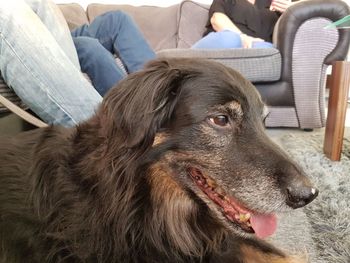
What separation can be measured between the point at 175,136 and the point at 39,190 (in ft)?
1.29

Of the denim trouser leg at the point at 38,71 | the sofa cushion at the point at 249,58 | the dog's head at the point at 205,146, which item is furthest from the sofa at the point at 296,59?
the dog's head at the point at 205,146

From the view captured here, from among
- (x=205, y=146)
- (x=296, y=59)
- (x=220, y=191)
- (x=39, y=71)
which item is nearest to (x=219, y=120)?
(x=205, y=146)

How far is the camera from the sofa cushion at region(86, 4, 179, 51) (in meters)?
4.35

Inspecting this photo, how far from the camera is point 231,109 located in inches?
39.3

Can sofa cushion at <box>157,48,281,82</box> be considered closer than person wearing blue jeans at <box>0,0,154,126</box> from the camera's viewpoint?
No

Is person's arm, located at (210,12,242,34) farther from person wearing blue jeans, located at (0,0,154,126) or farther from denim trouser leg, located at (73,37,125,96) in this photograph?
person wearing blue jeans, located at (0,0,154,126)

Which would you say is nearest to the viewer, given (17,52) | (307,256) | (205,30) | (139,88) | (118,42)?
(139,88)

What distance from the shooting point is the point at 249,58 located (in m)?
3.09

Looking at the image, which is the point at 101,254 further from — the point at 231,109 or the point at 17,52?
the point at 17,52

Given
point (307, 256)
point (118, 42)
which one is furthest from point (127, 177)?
point (118, 42)

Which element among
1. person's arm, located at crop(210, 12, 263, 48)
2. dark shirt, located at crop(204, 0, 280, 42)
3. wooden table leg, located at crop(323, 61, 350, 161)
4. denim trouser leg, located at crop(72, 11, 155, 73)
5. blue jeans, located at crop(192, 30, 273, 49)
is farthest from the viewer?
dark shirt, located at crop(204, 0, 280, 42)

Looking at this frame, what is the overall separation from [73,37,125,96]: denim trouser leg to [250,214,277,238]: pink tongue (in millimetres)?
1212

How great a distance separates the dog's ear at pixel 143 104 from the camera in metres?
0.93

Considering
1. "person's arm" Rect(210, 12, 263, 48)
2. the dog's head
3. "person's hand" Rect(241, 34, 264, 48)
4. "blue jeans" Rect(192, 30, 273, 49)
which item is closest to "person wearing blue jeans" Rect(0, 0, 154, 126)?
the dog's head
